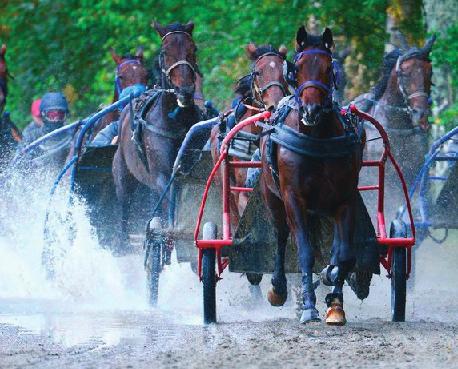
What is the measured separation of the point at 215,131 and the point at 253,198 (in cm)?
195

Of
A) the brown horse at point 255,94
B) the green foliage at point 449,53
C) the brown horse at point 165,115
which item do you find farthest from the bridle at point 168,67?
the green foliage at point 449,53

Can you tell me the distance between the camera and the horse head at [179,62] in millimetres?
13328

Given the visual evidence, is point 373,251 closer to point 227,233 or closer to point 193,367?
point 227,233

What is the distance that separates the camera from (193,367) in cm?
812

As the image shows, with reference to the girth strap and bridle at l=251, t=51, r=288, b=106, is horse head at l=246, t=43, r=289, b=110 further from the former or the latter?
the girth strap

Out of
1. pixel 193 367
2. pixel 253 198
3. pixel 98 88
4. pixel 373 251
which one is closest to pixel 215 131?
pixel 253 198

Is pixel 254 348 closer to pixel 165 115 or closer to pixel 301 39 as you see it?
pixel 301 39

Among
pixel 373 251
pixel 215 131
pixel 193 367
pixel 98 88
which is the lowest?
pixel 193 367

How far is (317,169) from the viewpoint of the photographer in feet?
32.8

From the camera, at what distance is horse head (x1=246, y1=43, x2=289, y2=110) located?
38.2 ft

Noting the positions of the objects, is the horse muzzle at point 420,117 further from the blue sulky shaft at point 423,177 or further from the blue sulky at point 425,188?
the blue sulky shaft at point 423,177

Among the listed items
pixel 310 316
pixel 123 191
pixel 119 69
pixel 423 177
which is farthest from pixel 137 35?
pixel 310 316

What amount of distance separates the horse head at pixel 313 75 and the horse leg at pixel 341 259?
2.38ft

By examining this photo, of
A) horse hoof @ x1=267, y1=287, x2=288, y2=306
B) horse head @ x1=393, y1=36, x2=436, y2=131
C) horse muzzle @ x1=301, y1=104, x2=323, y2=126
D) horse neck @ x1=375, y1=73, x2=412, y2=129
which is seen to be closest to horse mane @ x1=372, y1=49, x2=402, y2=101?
horse neck @ x1=375, y1=73, x2=412, y2=129
